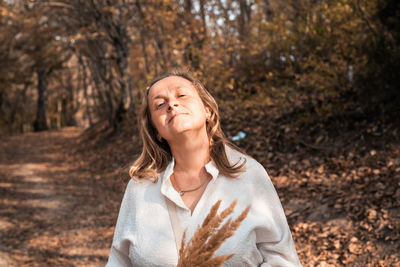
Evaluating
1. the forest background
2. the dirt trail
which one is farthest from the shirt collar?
the dirt trail

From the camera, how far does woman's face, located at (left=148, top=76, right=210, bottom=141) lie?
6.55 feet

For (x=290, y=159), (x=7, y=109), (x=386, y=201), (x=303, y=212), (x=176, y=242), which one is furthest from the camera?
(x=7, y=109)

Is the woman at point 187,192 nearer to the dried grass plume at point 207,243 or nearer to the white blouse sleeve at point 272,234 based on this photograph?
the white blouse sleeve at point 272,234

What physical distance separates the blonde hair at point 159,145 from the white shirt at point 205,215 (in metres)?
0.11

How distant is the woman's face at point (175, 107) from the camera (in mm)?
1995

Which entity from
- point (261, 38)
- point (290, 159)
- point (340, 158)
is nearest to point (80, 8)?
point (261, 38)

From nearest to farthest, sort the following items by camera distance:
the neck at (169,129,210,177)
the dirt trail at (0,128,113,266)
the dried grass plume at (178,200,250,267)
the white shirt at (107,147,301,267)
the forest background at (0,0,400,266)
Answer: the dried grass plume at (178,200,250,267), the white shirt at (107,147,301,267), the neck at (169,129,210,177), the forest background at (0,0,400,266), the dirt trail at (0,128,113,266)

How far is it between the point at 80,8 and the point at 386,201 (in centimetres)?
1089

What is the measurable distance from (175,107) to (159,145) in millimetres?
387

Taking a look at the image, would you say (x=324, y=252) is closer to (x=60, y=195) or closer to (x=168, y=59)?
(x=60, y=195)

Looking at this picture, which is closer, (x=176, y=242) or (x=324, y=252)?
(x=176, y=242)

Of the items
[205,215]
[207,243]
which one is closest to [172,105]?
[205,215]

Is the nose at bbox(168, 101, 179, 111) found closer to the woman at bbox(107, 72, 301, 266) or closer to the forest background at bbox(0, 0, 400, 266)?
the woman at bbox(107, 72, 301, 266)

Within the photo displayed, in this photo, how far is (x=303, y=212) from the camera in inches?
193
